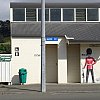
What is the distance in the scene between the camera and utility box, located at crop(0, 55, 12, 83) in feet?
76.9

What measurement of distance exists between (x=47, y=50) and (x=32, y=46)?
6.13ft

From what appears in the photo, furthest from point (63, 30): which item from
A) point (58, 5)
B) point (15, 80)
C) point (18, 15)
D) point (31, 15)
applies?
point (15, 80)

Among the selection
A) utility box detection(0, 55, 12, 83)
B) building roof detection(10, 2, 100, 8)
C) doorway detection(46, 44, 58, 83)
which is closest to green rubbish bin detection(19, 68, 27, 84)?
utility box detection(0, 55, 12, 83)

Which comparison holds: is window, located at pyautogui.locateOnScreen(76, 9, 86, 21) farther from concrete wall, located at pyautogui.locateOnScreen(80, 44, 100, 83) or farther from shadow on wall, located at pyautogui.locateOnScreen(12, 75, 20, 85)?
shadow on wall, located at pyautogui.locateOnScreen(12, 75, 20, 85)

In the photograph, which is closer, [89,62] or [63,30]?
[89,62]

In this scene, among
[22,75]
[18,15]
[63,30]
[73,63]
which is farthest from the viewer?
[18,15]

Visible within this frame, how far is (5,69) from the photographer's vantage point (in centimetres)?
2347

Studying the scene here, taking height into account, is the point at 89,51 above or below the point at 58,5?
below

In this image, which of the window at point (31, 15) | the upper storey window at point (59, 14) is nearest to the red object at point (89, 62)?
the upper storey window at point (59, 14)

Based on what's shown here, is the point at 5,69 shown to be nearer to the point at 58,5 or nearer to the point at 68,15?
the point at 68,15

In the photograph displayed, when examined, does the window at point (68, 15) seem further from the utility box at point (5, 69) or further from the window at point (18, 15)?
the utility box at point (5, 69)

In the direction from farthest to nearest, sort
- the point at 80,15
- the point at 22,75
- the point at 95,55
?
1. the point at 80,15
2. the point at 95,55
3. the point at 22,75

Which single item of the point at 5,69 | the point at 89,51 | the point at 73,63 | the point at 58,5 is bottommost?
the point at 5,69

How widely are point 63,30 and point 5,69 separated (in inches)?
198
